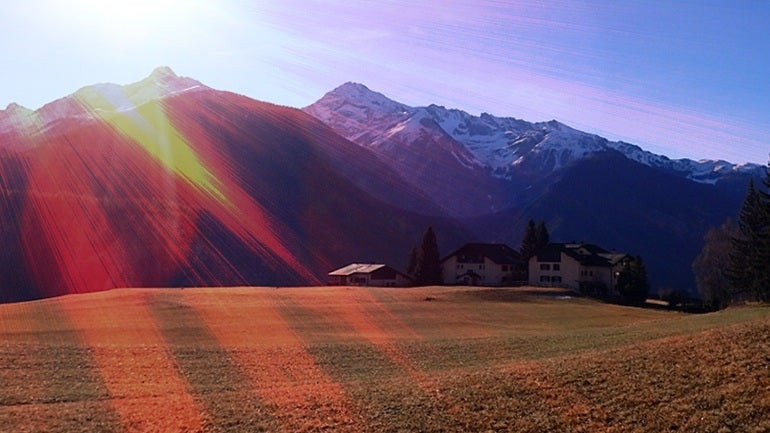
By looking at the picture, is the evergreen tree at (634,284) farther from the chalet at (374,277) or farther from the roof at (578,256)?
the chalet at (374,277)

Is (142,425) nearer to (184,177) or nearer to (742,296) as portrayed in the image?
(742,296)

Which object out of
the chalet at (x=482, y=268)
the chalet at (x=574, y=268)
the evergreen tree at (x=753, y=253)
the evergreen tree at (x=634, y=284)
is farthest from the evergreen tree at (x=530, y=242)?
the evergreen tree at (x=753, y=253)

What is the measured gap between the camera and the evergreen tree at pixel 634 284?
77.2 meters

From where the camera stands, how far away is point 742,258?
61.5 metres

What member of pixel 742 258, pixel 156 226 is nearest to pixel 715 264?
pixel 742 258

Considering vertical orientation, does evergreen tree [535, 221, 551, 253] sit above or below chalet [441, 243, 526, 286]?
above

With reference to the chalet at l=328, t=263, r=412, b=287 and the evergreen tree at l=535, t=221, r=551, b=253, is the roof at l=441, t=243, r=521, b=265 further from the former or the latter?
the chalet at l=328, t=263, r=412, b=287

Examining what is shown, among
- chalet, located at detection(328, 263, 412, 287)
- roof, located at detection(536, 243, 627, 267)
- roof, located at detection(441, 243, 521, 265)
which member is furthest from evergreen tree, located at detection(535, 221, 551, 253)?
chalet, located at detection(328, 263, 412, 287)

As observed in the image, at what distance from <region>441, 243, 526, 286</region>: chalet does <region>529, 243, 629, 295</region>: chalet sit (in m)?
7.18

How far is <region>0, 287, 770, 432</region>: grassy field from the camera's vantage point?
559 inches

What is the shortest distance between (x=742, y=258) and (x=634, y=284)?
681 inches

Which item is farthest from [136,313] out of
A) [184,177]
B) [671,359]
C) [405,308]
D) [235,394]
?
[184,177]

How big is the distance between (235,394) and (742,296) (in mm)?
69048

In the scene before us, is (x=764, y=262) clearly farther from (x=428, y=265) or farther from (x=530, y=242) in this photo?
(x=428, y=265)
